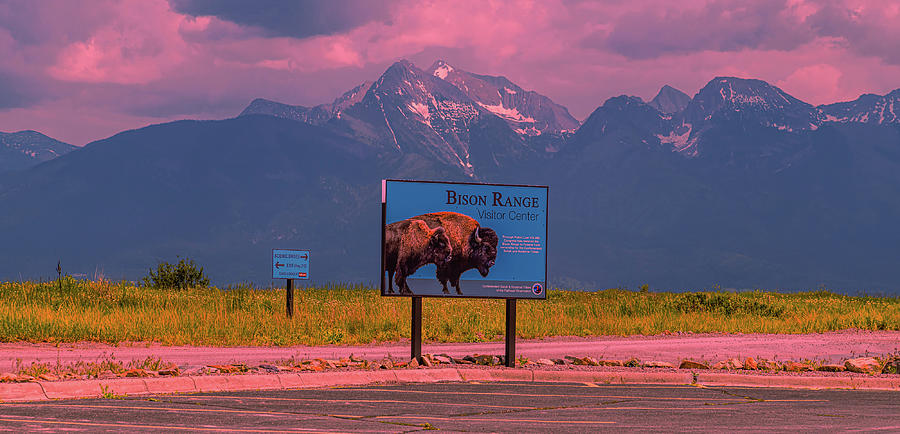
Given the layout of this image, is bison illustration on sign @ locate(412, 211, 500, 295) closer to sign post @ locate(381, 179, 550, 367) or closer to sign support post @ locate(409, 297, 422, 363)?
sign post @ locate(381, 179, 550, 367)

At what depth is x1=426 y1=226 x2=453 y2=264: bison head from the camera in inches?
690

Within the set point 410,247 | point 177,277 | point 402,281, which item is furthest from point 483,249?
point 177,277

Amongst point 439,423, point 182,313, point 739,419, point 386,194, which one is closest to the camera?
point 439,423

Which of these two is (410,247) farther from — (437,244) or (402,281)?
(402,281)

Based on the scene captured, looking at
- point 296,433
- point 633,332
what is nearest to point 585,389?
point 296,433

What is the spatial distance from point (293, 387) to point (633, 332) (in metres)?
15.4

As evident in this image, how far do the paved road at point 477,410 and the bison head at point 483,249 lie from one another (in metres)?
2.69

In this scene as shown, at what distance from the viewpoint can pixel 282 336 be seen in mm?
24594

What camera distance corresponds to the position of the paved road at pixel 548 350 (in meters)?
19.8

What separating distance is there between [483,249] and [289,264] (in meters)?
15.7

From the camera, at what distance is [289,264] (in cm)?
3250

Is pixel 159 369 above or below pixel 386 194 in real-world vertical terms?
below

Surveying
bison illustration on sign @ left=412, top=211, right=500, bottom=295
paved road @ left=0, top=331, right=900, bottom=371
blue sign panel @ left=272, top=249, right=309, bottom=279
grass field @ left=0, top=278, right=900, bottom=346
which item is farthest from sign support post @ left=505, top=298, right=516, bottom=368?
blue sign panel @ left=272, top=249, right=309, bottom=279

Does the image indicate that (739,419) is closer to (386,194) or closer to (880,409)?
(880,409)
